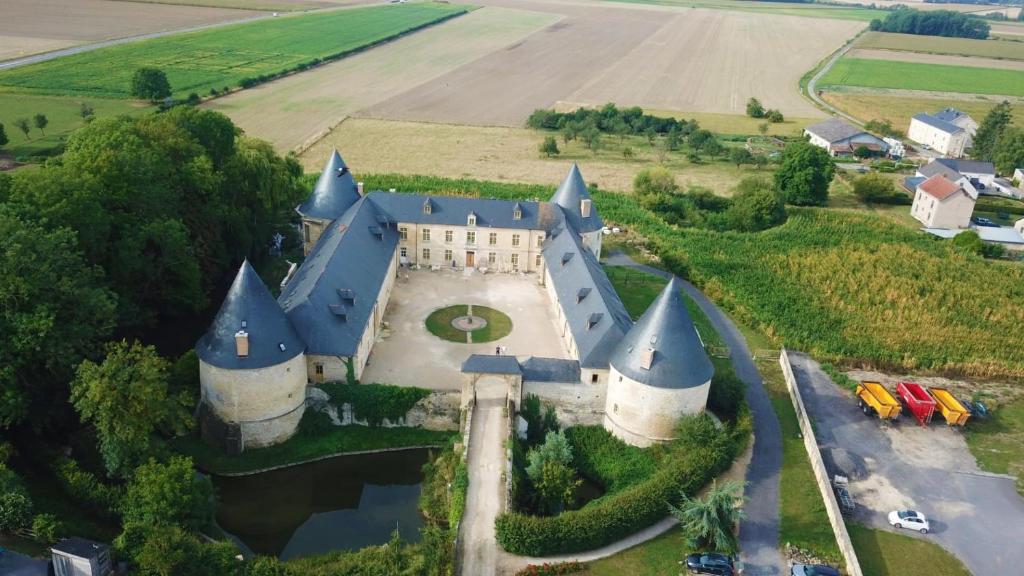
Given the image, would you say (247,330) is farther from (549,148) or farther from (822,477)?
(549,148)

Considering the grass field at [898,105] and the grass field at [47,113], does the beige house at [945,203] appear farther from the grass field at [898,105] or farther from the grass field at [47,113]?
the grass field at [47,113]

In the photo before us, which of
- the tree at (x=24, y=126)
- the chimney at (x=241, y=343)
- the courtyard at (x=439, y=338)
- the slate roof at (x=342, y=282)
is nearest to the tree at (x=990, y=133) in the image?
the courtyard at (x=439, y=338)

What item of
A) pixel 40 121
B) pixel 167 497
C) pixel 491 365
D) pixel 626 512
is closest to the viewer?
pixel 167 497

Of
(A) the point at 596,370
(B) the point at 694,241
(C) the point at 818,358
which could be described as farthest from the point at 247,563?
(B) the point at 694,241

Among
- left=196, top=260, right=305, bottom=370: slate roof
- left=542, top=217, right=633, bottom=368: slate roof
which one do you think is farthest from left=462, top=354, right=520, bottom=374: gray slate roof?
left=196, top=260, right=305, bottom=370: slate roof

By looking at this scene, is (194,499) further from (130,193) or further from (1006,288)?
(1006,288)

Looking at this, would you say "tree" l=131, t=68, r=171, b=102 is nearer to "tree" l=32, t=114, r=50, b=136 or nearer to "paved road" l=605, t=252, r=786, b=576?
"tree" l=32, t=114, r=50, b=136

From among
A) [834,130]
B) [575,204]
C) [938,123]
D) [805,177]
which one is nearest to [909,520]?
[575,204]
